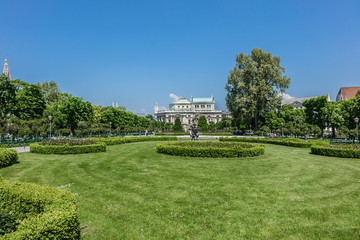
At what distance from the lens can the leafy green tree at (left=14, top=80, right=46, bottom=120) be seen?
35281 millimetres

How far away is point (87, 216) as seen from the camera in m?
6.24

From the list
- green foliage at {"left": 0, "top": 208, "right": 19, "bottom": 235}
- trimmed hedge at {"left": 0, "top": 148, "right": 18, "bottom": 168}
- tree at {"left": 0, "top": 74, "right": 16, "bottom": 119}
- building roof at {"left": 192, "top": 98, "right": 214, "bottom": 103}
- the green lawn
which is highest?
building roof at {"left": 192, "top": 98, "right": 214, "bottom": 103}

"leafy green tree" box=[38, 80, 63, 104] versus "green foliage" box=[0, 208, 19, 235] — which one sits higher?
"leafy green tree" box=[38, 80, 63, 104]

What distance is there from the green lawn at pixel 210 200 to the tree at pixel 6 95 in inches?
1029

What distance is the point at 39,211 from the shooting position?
5.01m

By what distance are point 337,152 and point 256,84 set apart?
2805cm

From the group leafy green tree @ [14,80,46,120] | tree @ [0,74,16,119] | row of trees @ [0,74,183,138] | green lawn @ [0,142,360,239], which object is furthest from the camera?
leafy green tree @ [14,80,46,120]

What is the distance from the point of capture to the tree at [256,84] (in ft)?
139

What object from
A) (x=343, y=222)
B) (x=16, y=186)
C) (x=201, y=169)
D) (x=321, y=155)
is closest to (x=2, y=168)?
(x=16, y=186)

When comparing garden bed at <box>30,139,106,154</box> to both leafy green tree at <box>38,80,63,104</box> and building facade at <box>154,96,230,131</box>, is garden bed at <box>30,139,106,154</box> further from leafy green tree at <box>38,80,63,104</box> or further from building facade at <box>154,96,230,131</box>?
building facade at <box>154,96,230,131</box>

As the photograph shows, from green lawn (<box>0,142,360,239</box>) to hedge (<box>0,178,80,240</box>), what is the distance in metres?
1.11

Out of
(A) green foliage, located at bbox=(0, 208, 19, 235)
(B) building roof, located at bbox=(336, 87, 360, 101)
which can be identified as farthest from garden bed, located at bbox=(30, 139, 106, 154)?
(B) building roof, located at bbox=(336, 87, 360, 101)

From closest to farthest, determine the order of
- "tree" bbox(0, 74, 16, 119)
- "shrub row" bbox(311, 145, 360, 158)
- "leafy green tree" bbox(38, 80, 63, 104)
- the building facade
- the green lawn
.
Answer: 1. the green lawn
2. "shrub row" bbox(311, 145, 360, 158)
3. "tree" bbox(0, 74, 16, 119)
4. "leafy green tree" bbox(38, 80, 63, 104)
5. the building facade

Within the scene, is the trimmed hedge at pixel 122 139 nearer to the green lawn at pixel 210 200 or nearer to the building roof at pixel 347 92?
the green lawn at pixel 210 200
